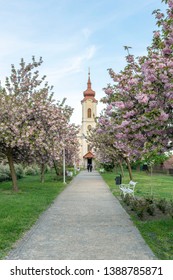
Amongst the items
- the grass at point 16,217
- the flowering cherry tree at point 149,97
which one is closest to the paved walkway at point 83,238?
the grass at point 16,217

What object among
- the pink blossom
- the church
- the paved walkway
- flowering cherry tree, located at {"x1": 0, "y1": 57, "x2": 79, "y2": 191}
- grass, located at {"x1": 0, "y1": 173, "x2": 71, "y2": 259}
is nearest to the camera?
the paved walkway

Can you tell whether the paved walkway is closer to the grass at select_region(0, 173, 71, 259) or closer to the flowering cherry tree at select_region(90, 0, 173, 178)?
the grass at select_region(0, 173, 71, 259)

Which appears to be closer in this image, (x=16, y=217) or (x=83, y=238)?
(x=83, y=238)

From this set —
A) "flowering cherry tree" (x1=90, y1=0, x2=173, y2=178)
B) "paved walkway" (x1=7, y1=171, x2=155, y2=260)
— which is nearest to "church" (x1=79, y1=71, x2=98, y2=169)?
"paved walkway" (x1=7, y1=171, x2=155, y2=260)

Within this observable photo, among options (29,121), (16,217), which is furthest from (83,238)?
(29,121)

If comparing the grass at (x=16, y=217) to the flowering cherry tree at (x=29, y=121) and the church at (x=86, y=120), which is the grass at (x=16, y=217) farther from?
the church at (x=86, y=120)

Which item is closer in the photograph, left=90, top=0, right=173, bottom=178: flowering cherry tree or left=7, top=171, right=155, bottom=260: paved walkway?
left=7, top=171, right=155, bottom=260: paved walkway

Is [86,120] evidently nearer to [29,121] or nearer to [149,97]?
[29,121]

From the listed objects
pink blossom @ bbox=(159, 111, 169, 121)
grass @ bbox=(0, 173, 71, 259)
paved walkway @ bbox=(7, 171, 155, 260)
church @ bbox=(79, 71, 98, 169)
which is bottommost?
paved walkway @ bbox=(7, 171, 155, 260)

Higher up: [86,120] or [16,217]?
[86,120]

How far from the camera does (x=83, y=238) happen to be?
8.99m

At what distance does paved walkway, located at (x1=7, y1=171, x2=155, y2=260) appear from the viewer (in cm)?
742

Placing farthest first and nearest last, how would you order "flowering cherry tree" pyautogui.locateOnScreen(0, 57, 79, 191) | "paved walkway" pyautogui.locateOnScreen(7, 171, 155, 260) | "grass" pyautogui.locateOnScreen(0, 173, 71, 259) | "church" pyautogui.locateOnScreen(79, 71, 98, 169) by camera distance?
1. "church" pyautogui.locateOnScreen(79, 71, 98, 169)
2. "flowering cherry tree" pyautogui.locateOnScreen(0, 57, 79, 191)
3. "grass" pyautogui.locateOnScreen(0, 173, 71, 259)
4. "paved walkway" pyautogui.locateOnScreen(7, 171, 155, 260)

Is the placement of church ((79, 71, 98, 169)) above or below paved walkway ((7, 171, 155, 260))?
above
